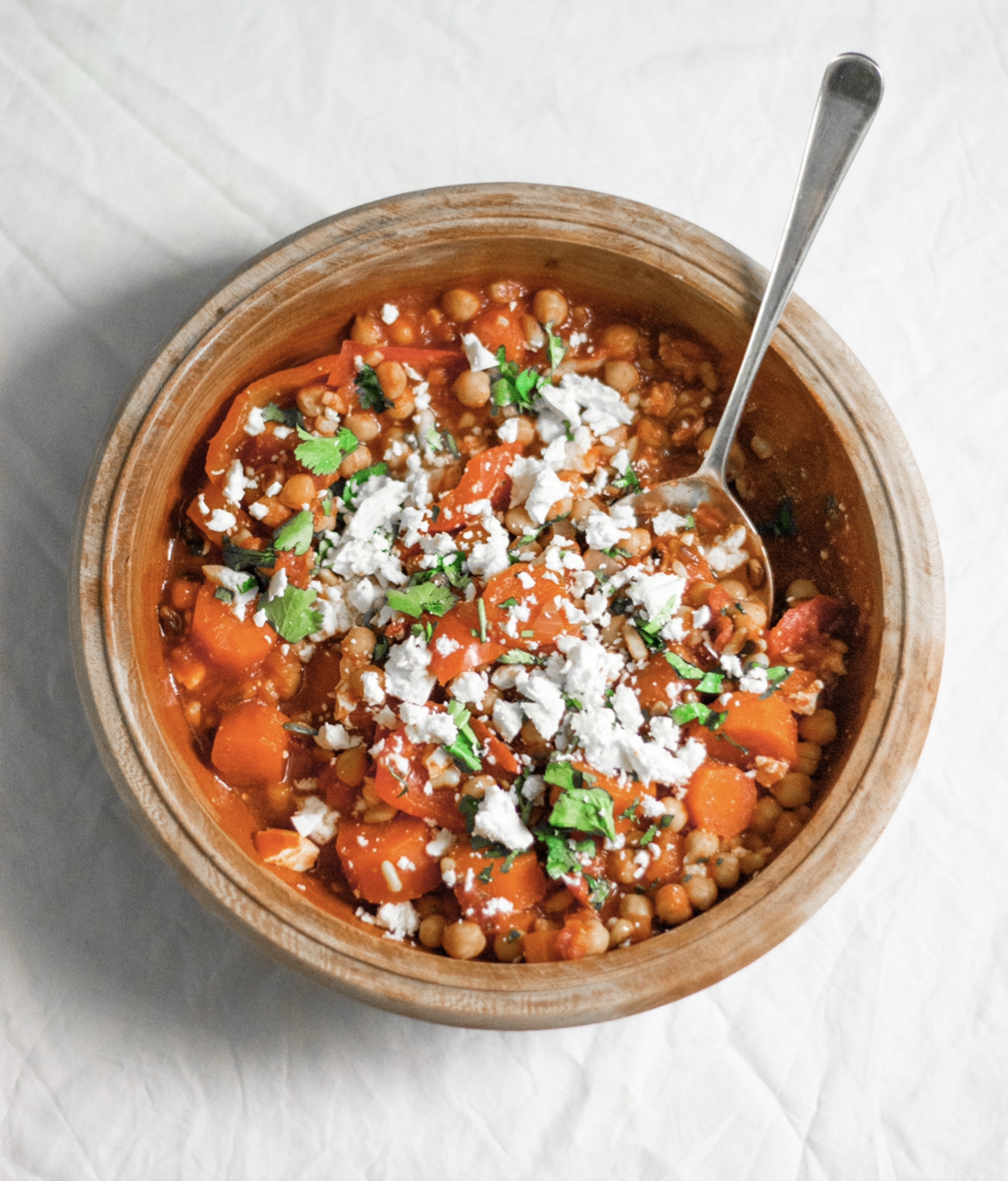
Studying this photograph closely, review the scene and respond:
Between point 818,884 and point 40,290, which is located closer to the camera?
point 818,884

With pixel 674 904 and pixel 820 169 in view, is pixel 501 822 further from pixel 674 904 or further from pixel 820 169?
pixel 820 169

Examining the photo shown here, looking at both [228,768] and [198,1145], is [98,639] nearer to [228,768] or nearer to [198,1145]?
[228,768]

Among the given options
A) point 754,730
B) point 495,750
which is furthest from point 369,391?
point 754,730

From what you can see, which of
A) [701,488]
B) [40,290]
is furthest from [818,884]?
[40,290]

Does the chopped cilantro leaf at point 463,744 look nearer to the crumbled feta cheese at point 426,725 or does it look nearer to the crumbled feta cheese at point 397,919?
the crumbled feta cheese at point 426,725

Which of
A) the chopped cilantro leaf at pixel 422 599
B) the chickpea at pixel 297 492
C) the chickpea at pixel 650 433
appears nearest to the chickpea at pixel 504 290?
the chickpea at pixel 650 433
